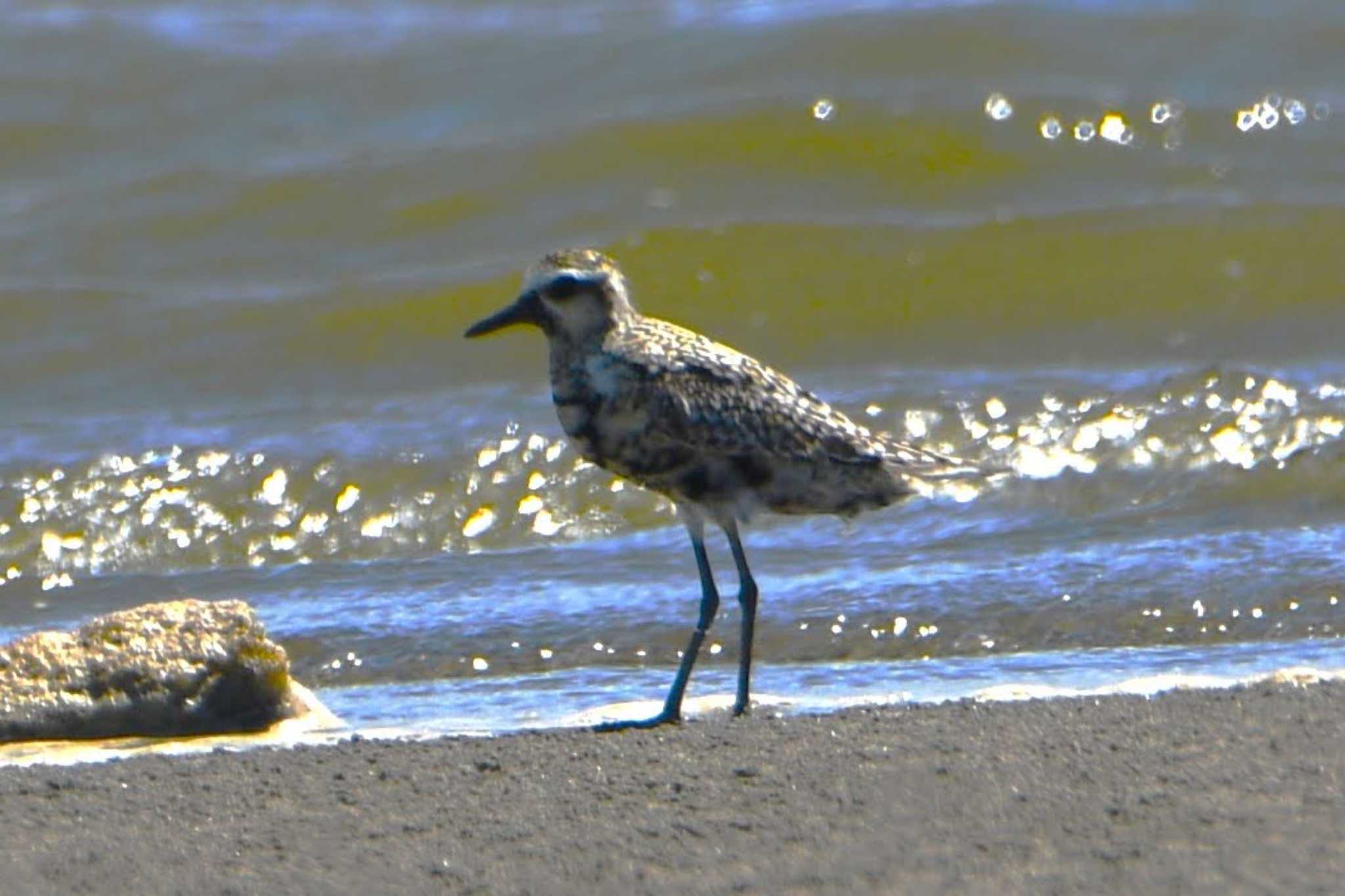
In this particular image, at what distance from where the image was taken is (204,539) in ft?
28.9

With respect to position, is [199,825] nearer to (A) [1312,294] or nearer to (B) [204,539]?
(B) [204,539]

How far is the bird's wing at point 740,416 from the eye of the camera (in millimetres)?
5551

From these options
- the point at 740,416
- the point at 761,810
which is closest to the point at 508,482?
the point at 740,416

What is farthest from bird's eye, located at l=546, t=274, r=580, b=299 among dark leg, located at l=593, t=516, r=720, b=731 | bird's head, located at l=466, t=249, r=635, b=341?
dark leg, located at l=593, t=516, r=720, b=731

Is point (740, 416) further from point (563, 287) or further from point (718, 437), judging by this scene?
point (563, 287)

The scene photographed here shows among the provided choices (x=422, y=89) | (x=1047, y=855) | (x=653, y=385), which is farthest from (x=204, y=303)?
(x=1047, y=855)

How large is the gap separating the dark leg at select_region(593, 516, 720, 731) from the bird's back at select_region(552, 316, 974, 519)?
14 cm

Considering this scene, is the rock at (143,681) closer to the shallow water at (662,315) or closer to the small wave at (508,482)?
the shallow water at (662,315)

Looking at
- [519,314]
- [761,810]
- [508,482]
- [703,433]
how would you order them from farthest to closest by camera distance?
1. [508,482]
2. [519,314]
3. [703,433]
4. [761,810]

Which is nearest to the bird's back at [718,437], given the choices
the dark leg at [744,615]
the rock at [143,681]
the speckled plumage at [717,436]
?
the speckled plumage at [717,436]

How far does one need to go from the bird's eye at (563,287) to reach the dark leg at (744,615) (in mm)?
689

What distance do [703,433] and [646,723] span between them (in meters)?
0.69

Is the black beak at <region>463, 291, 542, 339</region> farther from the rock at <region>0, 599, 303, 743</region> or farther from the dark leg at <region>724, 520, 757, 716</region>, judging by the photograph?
the rock at <region>0, 599, 303, 743</region>

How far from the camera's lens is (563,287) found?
19.0 feet
